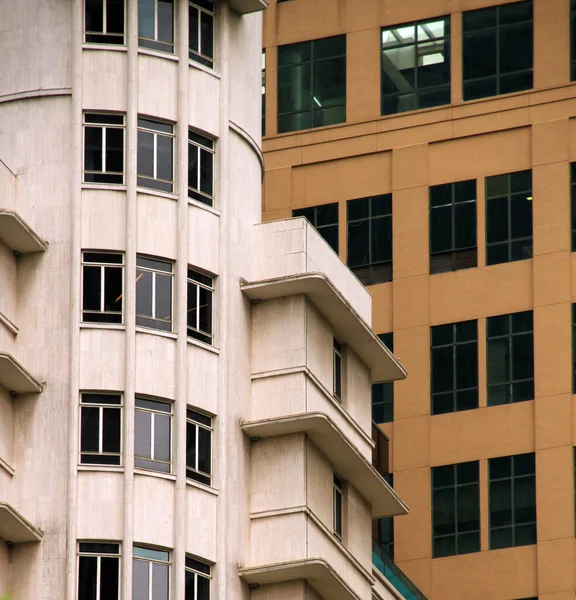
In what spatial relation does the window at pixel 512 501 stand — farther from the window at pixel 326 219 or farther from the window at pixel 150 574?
the window at pixel 150 574

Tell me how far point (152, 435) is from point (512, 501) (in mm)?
30567

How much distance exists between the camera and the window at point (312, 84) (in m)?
94.7

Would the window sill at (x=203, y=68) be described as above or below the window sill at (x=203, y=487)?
above

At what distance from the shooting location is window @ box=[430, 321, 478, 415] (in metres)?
88.4

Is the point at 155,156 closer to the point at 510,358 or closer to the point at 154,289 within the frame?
the point at 154,289

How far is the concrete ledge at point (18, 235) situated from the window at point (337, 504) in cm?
1060

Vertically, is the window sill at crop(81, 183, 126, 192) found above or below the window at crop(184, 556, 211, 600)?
above

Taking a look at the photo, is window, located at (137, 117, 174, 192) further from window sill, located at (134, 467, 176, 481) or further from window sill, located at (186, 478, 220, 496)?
window sill, located at (186, 478, 220, 496)

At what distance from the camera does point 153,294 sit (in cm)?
5947

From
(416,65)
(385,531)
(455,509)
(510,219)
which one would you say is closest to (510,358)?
(510,219)

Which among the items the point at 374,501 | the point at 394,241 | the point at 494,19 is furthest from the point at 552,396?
the point at 374,501

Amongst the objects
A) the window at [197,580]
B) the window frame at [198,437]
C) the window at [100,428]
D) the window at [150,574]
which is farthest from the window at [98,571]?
the window frame at [198,437]

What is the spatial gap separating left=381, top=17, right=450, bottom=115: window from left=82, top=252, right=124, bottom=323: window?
35670 millimetres

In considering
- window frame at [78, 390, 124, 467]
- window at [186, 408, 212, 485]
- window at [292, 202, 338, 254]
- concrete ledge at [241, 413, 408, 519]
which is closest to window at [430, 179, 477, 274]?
window at [292, 202, 338, 254]
